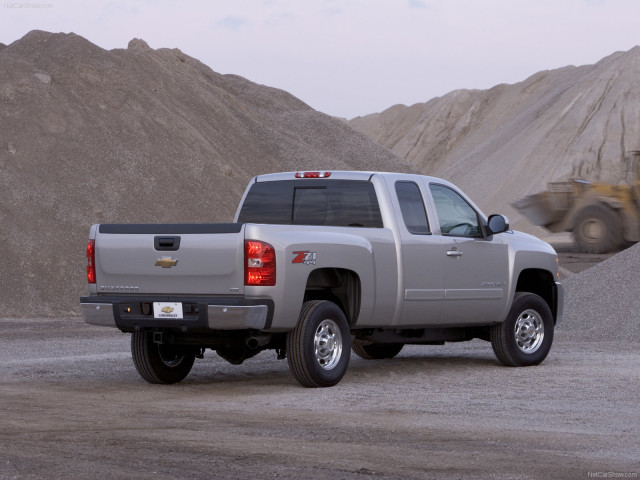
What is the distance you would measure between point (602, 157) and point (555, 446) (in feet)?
215

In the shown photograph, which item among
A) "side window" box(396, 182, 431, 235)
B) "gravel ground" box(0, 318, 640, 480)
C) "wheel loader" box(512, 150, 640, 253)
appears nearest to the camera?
"gravel ground" box(0, 318, 640, 480)

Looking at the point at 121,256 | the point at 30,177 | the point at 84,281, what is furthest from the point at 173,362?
the point at 30,177

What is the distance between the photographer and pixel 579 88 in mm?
82875

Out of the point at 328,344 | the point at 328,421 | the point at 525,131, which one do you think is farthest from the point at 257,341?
the point at 525,131

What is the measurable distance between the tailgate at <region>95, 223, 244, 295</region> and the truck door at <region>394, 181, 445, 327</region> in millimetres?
2127

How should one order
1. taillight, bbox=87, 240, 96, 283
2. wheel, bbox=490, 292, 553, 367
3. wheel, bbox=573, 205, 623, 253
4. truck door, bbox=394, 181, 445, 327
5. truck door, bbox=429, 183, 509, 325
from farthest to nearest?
wheel, bbox=573, 205, 623, 253
wheel, bbox=490, 292, 553, 367
truck door, bbox=429, 183, 509, 325
truck door, bbox=394, 181, 445, 327
taillight, bbox=87, 240, 96, 283

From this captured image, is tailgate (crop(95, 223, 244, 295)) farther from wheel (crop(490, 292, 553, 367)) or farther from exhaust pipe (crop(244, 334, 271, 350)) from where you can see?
wheel (crop(490, 292, 553, 367))

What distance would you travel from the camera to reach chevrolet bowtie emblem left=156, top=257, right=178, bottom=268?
10.4m

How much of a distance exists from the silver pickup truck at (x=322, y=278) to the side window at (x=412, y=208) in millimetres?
13

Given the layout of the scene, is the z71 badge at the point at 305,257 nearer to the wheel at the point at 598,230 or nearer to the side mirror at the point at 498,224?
the side mirror at the point at 498,224

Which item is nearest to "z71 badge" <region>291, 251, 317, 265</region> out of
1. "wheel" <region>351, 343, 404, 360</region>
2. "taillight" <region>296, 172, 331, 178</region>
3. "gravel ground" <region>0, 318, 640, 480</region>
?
"gravel ground" <region>0, 318, 640, 480</region>

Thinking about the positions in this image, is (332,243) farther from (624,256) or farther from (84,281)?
(84,281)

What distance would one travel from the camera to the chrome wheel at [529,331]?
13.0 meters

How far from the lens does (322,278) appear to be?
10992 mm
